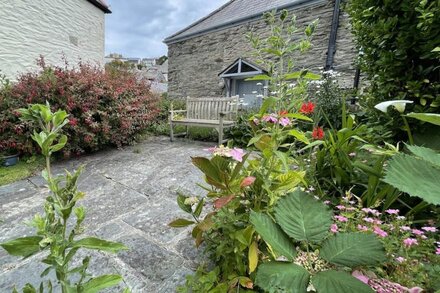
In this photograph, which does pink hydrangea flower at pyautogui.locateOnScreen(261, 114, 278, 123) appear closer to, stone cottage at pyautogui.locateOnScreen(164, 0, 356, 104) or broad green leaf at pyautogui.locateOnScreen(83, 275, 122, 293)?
broad green leaf at pyautogui.locateOnScreen(83, 275, 122, 293)

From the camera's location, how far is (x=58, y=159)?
138 inches

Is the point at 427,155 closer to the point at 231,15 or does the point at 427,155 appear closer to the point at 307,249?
A: the point at 307,249

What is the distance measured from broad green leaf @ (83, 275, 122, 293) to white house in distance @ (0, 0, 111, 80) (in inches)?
239

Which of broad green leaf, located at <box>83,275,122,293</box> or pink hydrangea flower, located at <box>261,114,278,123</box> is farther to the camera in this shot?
pink hydrangea flower, located at <box>261,114,278,123</box>

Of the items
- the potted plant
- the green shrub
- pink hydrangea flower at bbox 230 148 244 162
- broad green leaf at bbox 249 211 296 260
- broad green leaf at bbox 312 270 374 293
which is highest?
the green shrub

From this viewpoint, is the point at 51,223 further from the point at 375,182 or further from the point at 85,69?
the point at 85,69

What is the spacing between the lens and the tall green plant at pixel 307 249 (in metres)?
0.59

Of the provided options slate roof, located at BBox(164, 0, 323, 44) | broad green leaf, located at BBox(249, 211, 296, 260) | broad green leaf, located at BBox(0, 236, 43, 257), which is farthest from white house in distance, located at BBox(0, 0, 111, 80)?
broad green leaf, located at BBox(249, 211, 296, 260)

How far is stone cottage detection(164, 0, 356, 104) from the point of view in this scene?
5.43 m

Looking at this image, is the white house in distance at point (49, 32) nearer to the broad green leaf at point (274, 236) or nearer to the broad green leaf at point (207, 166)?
the broad green leaf at point (207, 166)

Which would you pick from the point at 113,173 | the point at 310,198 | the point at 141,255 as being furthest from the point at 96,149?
the point at 310,198

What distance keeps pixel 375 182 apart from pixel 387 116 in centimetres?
63

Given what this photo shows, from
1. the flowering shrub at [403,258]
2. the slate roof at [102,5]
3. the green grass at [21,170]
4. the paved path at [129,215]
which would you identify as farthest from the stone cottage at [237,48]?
the green grass at [21,170]

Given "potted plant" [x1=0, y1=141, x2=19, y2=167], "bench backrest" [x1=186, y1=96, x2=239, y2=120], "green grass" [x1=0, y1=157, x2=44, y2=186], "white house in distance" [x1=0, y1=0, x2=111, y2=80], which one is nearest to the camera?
"green grass" [x1=0, y1=157, x2=44, y2=186]
